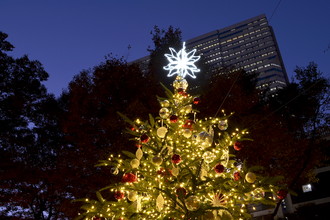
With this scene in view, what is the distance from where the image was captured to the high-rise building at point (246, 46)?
86625mm

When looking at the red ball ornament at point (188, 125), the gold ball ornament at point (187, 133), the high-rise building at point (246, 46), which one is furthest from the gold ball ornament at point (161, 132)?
the high-rise building at point (246, 46)

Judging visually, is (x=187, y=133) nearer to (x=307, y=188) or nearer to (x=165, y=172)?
(x=165, y=172)

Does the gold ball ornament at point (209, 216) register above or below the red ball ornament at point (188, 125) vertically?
below

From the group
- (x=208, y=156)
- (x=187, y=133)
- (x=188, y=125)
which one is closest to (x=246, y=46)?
(x=188, y=125)

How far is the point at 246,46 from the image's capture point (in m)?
91.9

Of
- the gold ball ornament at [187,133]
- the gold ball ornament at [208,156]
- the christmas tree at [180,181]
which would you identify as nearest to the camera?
the christmas tree at [180,181]

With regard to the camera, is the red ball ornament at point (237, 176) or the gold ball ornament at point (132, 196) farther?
the red ball ornament at point (237, 176)

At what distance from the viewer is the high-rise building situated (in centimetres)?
8662

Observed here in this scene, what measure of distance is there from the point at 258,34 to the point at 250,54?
7.96 meters

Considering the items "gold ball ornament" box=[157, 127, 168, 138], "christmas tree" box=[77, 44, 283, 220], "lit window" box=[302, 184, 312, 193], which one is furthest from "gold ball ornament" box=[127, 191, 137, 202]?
"lit window" box=[302, 184, 312, 193]

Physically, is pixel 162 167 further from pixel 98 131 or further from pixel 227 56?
pixel 227 56

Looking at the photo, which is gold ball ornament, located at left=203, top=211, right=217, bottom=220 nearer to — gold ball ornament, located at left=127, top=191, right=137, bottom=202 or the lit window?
gold ball ornament, located at left=127, top=191, right=137, bottom=202

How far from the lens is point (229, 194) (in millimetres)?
4090

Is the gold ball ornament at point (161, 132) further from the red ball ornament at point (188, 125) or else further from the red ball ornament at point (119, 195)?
the red ball ornament at point (119, 195)
